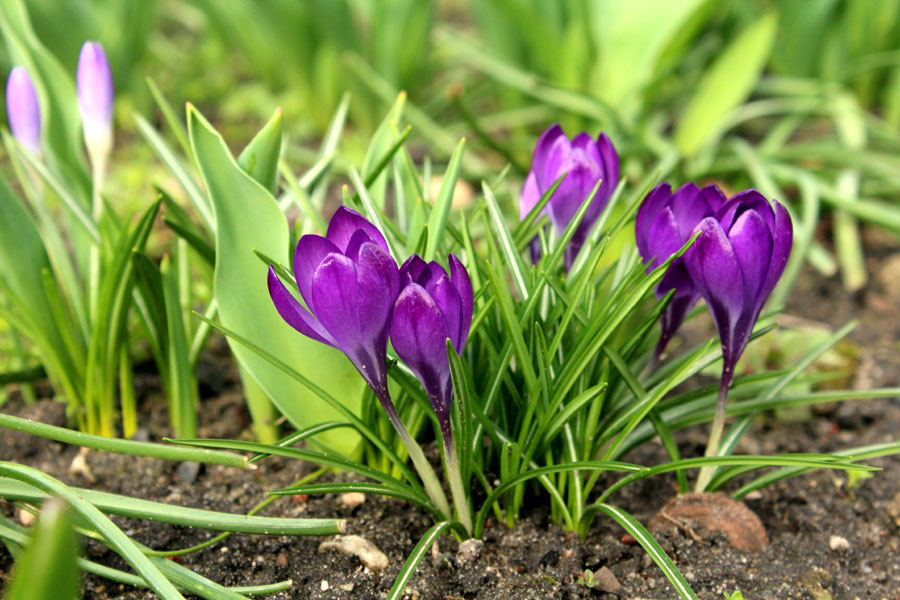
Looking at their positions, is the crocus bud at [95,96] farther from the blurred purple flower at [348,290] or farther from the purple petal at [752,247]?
the purple petal at [752,247]

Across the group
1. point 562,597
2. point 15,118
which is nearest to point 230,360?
point 15,118

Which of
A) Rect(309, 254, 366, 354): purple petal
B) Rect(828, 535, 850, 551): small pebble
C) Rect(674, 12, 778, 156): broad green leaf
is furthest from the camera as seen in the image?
Rect(674, 12, 778, 156): broad green leaf

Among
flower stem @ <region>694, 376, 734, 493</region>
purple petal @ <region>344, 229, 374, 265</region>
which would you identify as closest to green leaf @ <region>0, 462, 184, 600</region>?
purple petal @ <region>344, 229, 374, 265</region>

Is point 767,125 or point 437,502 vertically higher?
point 767,125

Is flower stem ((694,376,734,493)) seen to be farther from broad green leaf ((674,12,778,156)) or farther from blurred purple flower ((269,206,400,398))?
broad green leaf ((674,12,778,156))

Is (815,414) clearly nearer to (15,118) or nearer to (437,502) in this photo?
(437,502)
